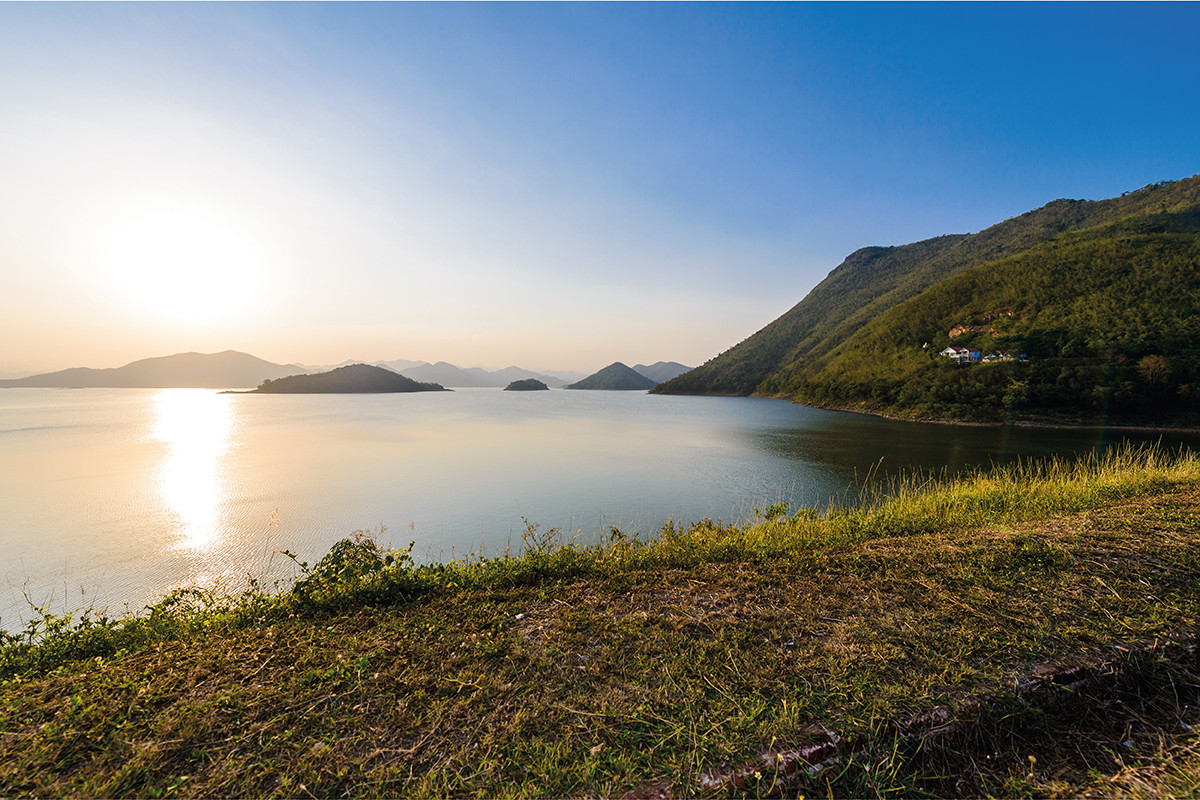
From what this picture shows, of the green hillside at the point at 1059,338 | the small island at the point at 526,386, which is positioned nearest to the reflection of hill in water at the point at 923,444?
the green hillside at the point at 1059,338

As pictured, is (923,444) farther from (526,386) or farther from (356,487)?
(526,386)

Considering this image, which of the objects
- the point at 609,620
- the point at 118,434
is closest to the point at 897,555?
the point at 609,620

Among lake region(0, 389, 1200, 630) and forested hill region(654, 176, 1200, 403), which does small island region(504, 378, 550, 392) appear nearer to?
forested hill region(654, 176, 1200, 403)

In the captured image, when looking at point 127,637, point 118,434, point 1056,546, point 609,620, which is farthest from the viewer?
point 118,434

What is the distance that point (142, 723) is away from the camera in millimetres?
2303

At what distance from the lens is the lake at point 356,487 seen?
9.70 metres

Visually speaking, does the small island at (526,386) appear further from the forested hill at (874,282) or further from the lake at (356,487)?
the lake at (356,487)

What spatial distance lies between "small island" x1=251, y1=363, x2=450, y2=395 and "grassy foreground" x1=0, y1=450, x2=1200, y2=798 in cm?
13210

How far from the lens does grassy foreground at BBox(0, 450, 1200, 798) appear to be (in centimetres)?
202

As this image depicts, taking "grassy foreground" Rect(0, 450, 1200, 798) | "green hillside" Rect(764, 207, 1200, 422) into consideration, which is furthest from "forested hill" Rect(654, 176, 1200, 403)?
"grassy foreground" Rect(0, 450, 1200, 798)

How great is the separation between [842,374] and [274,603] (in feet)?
264

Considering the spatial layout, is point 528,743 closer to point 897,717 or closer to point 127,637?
point 897,717

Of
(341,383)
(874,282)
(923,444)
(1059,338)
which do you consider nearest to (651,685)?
(923,444)

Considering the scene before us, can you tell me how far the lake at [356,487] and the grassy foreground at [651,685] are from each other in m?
5.80
